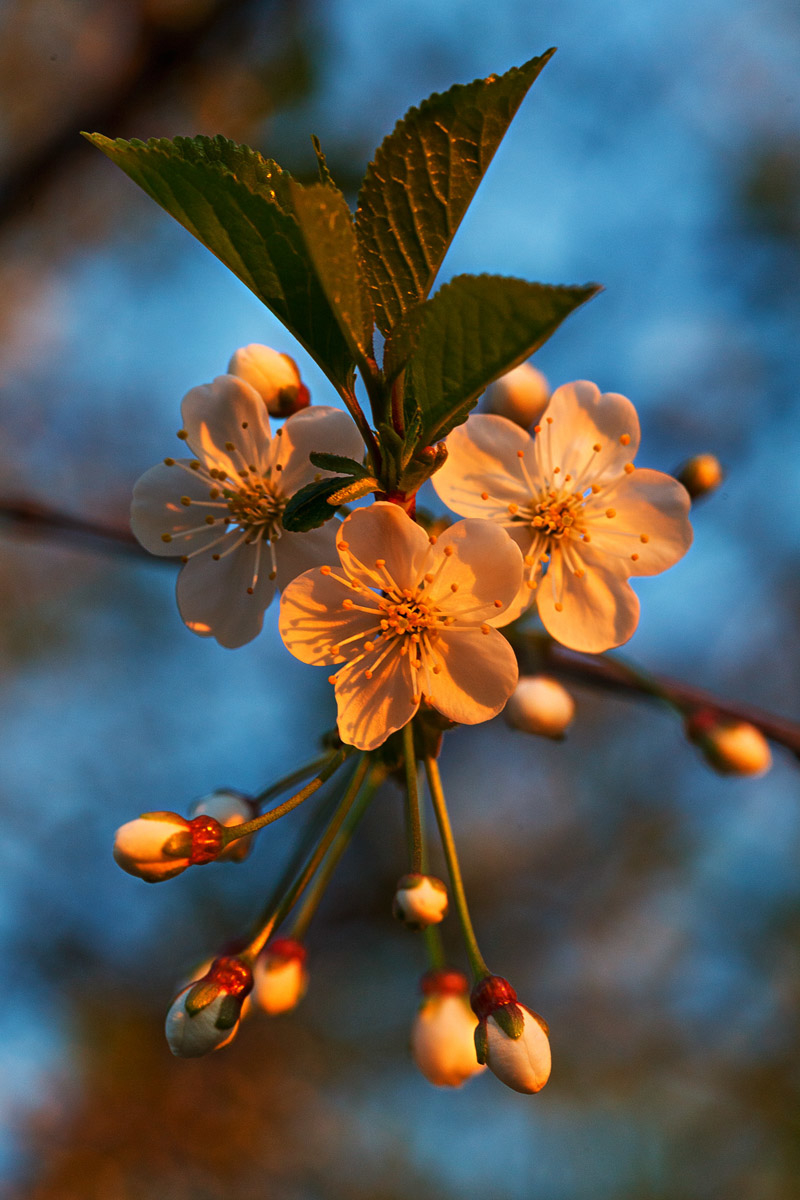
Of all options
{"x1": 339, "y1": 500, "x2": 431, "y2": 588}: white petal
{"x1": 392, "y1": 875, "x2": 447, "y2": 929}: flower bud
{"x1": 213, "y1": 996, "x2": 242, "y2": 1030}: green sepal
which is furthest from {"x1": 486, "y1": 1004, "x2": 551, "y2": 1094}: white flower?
{"x1": 339, "y1": 500, "x2": 431, "y2": 588}: white petal

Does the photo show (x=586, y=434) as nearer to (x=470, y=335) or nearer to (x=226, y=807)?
(x=470, y=335)

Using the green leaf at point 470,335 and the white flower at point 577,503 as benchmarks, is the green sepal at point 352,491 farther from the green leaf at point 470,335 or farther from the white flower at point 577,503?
the white flower at point 577,503

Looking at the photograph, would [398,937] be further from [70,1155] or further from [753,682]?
[753,682]

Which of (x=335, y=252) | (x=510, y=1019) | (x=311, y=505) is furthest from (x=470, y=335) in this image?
(x=510, y=1019)

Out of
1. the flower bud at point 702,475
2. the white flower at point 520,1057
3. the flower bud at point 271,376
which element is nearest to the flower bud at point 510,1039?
the white flower at point 520,1057

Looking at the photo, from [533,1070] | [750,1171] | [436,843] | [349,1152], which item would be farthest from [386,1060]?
[533,1070]
